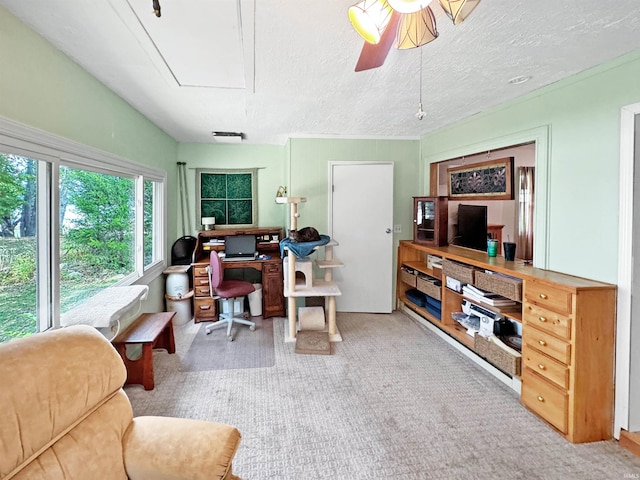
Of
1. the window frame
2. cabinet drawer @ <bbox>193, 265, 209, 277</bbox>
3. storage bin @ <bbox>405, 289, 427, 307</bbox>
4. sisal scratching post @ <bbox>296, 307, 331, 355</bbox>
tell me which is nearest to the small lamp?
the window frame

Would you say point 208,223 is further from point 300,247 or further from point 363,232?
point 363,232

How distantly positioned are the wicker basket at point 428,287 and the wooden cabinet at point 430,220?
1.45 ft

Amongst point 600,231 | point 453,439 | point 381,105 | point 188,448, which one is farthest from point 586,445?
point 381,105

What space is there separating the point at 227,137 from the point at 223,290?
2.00 meters

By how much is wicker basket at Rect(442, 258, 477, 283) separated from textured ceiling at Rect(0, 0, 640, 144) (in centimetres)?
147

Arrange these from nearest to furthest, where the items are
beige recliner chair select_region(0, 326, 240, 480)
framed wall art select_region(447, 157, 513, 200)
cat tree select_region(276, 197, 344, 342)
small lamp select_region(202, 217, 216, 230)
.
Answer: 1. beige recliner chair select_region(0, 326, 240, 480)
2. framed wall art select_region(447, 157, 513, 200)
3. cat tree select_region(276, 197, 344, 342)
4. small lamp select_region(202, 217, 216, 230)

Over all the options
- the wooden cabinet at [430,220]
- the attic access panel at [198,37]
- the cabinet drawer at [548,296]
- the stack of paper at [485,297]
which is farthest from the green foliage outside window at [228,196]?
the cabinet drawer at [548,296]

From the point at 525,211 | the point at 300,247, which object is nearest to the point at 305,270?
the point at 300,247

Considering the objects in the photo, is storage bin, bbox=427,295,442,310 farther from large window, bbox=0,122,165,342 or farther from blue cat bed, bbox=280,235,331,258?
large window, bbox=0,122,165,342

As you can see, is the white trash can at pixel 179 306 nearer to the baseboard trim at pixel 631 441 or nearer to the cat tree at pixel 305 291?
the cat tree at pixel 305 291

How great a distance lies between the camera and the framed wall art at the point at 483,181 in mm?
3084

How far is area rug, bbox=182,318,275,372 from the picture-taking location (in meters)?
2.98

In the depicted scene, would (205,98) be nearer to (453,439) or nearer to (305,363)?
(305,363)

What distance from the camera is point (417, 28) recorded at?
1.28m
